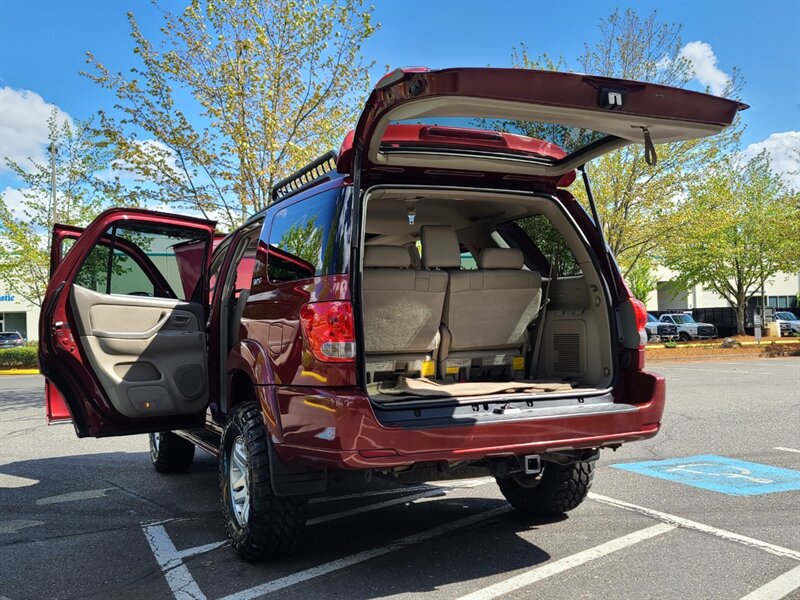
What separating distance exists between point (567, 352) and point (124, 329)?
3217 mm

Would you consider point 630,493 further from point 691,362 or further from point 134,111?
point 691,362

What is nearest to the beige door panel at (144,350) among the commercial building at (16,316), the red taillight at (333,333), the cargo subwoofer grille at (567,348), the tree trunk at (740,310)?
the red taillight at (333,333)

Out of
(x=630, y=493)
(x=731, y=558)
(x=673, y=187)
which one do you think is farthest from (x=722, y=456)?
(x=673, y=187)

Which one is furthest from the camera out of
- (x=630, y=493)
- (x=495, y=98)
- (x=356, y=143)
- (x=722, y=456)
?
(x=722, y=456)

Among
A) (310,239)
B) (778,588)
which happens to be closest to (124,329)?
(310,239)

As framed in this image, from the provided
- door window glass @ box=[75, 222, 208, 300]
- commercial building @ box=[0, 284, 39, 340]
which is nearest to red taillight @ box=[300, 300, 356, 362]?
door window glass @ box=[75, 222, 208, 300]

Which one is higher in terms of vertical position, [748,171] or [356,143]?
[748,171]

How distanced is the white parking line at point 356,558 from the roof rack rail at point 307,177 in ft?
7.14

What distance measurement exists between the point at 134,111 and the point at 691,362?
674 inches

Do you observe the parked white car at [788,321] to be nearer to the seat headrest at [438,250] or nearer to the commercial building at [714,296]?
the commercial building at [714,296]

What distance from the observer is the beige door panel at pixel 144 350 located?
196 inches

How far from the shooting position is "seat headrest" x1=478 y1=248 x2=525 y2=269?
4.63 meters

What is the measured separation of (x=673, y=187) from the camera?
20.4 meters

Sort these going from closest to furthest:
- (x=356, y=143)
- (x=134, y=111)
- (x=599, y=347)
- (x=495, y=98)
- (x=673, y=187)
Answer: (x=495, y=98) → (x=356, y=143) → (x=599, y=347) → (x=134, y=111) → (x=673, y=187)
